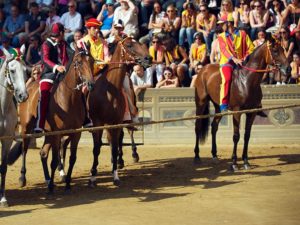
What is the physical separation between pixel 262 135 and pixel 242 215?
8.00 meters

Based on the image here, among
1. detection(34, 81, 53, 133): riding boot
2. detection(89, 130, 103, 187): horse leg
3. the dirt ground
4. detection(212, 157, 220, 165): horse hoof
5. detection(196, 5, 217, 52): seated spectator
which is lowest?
the dirt ground

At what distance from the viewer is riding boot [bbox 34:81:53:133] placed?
1481 cm

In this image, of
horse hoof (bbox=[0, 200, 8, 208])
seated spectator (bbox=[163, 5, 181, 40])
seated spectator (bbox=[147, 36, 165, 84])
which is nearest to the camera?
horse hoof (bbox=[0, 200, 8, 208])

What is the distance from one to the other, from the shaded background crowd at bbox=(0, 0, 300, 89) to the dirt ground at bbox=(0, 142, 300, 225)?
277 cm

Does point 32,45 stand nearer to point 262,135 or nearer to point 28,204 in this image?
point 262,135

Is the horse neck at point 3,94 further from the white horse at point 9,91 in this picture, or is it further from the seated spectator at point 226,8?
the seated spectator at point 226,8

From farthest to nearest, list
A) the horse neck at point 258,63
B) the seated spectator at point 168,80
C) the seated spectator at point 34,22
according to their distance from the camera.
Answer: the seated spectator at point 34,22
the seated spectator at point 168,80
the horse neck at point 258,63

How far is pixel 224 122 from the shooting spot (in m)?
20.9

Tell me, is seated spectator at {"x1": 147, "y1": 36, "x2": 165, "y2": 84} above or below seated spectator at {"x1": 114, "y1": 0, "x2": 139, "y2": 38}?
below

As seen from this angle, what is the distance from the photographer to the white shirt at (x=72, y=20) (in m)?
23.6

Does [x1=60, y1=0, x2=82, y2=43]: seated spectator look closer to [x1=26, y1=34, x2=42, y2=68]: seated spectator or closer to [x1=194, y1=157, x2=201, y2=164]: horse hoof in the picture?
[x1=26, y1=34, x2=42, y2=68]: seated spectator

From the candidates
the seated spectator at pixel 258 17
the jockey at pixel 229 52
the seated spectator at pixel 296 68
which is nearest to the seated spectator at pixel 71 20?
the seated spectator at pixel 258 17

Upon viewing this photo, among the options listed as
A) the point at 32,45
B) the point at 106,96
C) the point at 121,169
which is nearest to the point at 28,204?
the point at 106,96

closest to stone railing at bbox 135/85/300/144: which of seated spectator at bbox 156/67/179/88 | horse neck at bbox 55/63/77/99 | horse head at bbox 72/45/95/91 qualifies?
seated spectator at bbox 156/67/179/88
